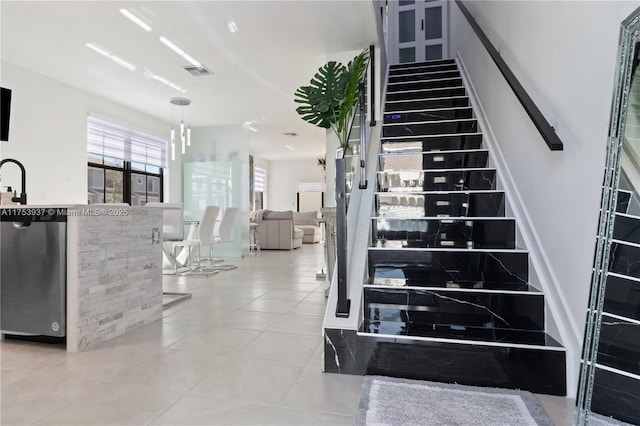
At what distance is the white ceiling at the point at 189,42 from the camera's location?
3262mm

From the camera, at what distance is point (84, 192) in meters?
5.45

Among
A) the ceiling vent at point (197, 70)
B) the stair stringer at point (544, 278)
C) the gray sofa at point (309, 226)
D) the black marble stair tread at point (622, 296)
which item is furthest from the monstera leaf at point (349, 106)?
the gray sofa at point (309, 226)

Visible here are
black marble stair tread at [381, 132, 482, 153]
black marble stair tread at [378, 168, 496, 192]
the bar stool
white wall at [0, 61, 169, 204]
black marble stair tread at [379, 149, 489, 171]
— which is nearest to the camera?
black marble stair tread at [378, 168, 496, 192]

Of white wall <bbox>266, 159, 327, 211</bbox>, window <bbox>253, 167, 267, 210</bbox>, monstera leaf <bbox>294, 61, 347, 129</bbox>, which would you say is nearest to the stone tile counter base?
monstera leaf <bbox>294, 61, 347, 129</bbox>

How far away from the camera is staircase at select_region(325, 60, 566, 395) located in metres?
1.67

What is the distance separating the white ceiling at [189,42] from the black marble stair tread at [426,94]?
89 centimetres

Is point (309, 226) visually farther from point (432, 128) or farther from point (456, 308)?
point (456, 308)

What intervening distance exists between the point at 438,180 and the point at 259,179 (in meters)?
9.79

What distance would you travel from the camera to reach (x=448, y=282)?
7.02 ft

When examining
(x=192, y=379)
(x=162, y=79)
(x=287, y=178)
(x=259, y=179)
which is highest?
(x=162, y=79)

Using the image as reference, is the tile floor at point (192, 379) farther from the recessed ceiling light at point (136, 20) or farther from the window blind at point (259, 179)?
the window blind at point (259, 179)

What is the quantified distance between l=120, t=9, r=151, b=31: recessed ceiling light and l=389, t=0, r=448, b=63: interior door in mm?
4781

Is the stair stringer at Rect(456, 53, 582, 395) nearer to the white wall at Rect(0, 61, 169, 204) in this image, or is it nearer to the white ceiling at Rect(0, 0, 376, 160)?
the white ceiling at Rect(0, 0, 376, 160)

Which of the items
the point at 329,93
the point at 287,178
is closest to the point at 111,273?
the point at 329,93
